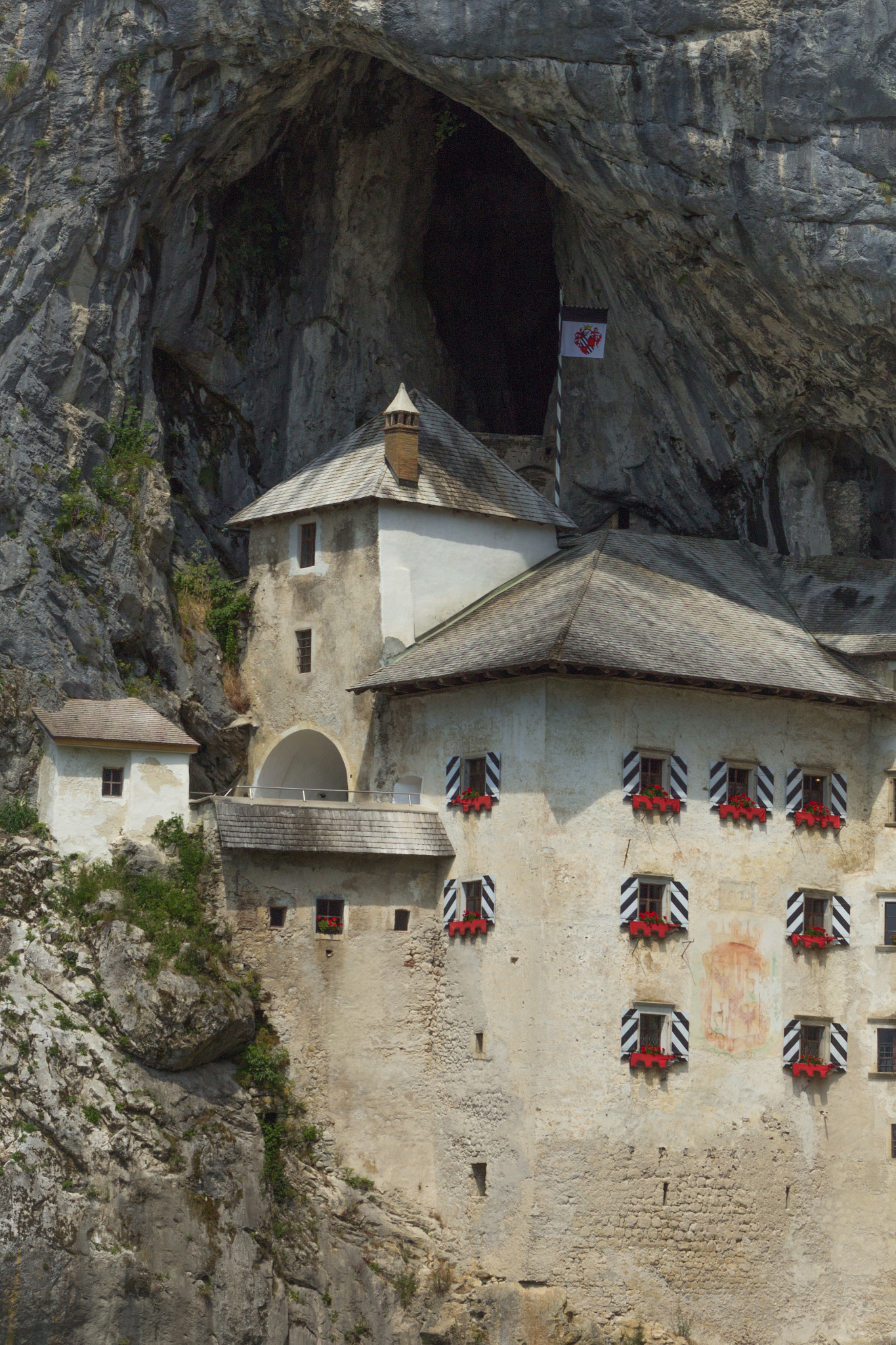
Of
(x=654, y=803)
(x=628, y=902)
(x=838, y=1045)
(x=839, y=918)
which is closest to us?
(x=628, y=902)

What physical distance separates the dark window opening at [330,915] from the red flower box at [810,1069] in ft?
34.2

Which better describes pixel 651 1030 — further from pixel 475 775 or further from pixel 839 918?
pixel 475 775

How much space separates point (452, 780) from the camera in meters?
45.3

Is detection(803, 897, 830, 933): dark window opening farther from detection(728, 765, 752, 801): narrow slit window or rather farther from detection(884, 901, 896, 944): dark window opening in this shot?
detection(728, 765, 752, 801): narrow slit window

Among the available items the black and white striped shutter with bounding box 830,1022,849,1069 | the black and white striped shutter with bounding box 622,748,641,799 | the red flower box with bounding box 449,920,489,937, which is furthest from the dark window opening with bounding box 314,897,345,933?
the black and white striped shutter with bounding box 830,1022,849,1069

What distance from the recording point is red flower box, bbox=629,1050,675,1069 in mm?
42375

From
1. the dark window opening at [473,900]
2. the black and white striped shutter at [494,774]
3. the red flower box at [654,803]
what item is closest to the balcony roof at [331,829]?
the dark window opening at [473,900]

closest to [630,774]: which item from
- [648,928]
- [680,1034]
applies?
[648,928]

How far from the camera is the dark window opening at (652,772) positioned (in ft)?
144

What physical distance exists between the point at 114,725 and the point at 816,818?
15859 millimetres

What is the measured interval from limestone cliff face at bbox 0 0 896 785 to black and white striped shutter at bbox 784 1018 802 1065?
13058mm

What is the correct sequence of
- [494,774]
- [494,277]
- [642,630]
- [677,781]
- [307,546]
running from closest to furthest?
[677,781], [494,774], [642,630], [307,546], [494,277]

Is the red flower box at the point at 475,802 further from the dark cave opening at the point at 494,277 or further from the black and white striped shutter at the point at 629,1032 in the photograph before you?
the dark cave opening at the point at 494,277

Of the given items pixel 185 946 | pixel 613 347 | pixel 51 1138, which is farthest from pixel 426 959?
pixel 613 347
